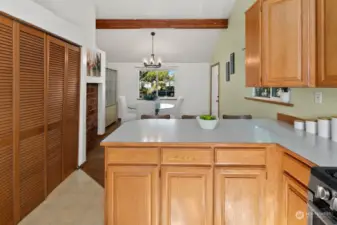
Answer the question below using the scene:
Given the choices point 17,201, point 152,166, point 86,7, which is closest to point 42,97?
point 17,201

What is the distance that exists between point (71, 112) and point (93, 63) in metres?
1.86

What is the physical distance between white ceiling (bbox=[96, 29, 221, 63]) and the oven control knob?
741 cm

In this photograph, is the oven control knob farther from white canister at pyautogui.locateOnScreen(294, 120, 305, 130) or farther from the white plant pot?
the white plant pot

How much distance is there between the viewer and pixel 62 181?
13.0 ft

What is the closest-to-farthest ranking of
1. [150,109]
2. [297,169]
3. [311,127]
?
[297,169], [311,127], [150,109]

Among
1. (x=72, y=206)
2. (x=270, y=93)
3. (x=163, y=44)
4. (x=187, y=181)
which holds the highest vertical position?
(x=163, y=44)

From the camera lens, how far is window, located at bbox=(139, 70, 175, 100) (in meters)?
11.2

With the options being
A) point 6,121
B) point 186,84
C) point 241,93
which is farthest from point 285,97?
point 186,84

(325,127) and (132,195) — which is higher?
(325,127)

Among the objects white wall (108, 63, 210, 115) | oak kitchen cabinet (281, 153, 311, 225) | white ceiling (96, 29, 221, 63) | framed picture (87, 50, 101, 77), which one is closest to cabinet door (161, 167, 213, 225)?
oak kitchen cabinet (281, 153, 311, 225)

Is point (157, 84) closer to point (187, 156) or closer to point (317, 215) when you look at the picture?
point (187, 156)

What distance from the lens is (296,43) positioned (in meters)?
2.36

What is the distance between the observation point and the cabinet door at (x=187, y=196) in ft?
7.21

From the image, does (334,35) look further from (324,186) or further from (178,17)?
(178,17)
